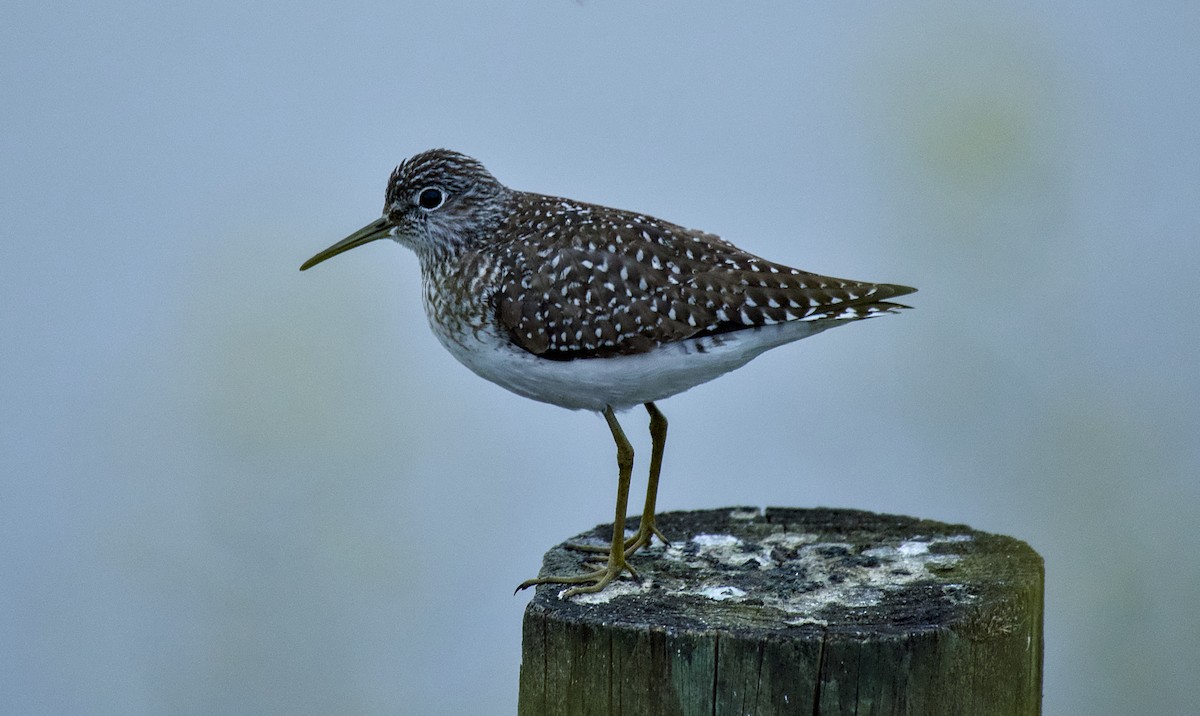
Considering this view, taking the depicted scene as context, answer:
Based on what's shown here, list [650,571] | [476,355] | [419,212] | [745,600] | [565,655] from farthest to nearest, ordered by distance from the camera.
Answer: [419,212] → [476,355] → [650,571] → [745,600] → [565,655]

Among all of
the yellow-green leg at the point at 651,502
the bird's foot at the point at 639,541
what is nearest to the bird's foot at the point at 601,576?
the yellow-green leg at the point at 651,502

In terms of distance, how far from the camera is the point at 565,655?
4.93 meters

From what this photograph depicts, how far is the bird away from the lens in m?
5.97

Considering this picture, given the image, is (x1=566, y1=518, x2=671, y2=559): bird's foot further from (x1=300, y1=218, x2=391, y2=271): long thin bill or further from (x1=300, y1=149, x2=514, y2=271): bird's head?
(x1=300, y1=218, x2=391, y2=271): long thin bill

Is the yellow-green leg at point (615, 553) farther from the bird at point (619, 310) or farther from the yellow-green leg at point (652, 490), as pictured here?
the yellow-green leg at point (652, 490)

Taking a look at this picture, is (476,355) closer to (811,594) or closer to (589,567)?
(589,567)

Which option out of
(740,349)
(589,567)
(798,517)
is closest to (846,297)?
(740,349)

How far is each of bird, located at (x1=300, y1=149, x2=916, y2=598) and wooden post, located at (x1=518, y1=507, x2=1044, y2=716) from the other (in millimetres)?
540

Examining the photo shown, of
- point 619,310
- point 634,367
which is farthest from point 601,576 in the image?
point 619,310

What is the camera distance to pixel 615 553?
19.2 ft

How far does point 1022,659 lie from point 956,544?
3.47ft

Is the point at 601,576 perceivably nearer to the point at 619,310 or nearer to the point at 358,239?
the point at 619,310

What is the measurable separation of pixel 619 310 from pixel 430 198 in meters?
1.44

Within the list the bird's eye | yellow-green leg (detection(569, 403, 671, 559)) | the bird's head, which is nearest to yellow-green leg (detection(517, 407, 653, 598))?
yellow-green leg (detection(569, 403, 671, 559))
